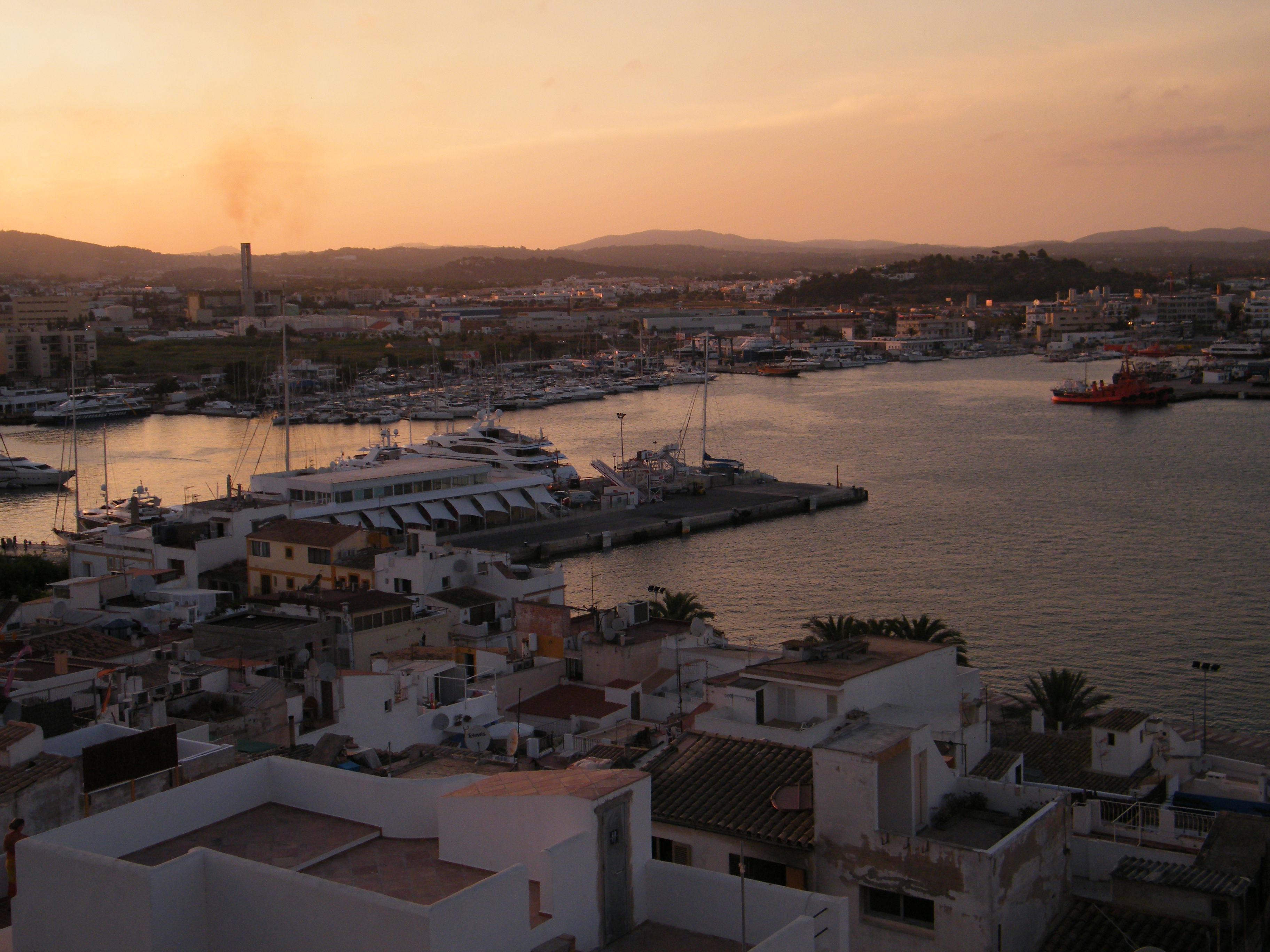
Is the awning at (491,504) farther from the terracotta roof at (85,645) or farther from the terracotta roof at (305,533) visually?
the terracotta roof at (85,645)

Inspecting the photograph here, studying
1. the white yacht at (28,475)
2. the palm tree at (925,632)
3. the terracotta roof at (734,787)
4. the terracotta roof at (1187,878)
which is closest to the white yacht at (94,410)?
the white yacht at (28,475)

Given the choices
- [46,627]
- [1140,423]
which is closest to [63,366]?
[1140,423]

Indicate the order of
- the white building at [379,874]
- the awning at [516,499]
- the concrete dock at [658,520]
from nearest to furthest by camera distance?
the white building at [379,874] < the concrete dock at [658,520] < the awning at [516,499]

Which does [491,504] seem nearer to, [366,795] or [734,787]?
[734,787]

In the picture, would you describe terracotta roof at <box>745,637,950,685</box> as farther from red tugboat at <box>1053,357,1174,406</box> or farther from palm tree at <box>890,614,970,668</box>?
red tugboat at <box>1053,357,1174,406</box>

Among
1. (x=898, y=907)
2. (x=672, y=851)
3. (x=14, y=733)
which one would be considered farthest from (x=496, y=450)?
(x=898, y=907)

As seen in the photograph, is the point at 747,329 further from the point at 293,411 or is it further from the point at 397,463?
the point at 397,463
